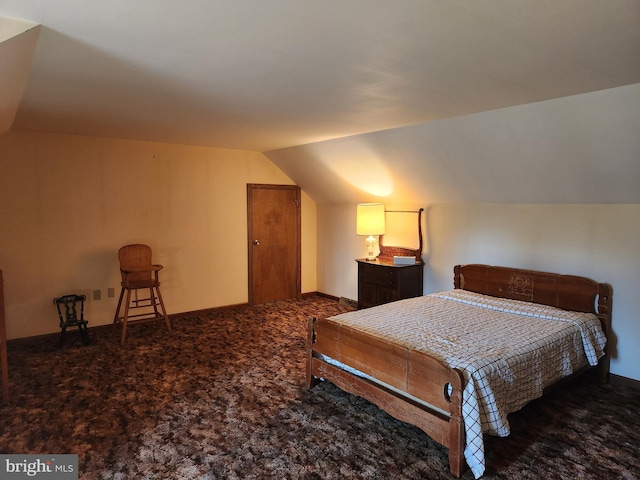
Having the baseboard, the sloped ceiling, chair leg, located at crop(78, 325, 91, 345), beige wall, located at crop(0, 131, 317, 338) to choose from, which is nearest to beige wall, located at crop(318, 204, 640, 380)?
the baseboard

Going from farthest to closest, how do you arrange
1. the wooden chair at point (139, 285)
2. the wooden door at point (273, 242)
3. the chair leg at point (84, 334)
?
the wooden door at point (273, 242) < the wooden chair at point (139, 285) < the chair leg at point (84, 334)

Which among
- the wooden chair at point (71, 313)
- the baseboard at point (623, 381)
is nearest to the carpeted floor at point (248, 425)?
the baseboard at point (623, 381)

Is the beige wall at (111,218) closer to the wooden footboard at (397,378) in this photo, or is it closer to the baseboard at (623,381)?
the wooden footboard at (397,378)

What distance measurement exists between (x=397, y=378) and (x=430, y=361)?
296mm

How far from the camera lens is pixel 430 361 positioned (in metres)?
2.31

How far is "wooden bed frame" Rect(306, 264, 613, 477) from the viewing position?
7.29 ft

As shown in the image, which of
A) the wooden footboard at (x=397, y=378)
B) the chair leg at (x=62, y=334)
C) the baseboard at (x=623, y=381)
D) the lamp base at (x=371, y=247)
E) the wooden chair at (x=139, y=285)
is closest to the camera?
the wooden footboard at (x=397, y=378)

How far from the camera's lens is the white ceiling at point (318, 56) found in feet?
5.22

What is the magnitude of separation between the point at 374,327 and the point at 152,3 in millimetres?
2339

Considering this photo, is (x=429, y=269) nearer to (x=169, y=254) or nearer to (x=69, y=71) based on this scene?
(x=169, y=254)

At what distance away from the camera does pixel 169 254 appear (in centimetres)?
506

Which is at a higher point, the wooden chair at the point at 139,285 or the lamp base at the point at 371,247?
the lamp base at the point at 371,247

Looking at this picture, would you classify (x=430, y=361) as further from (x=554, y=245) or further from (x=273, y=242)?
(x=273, y=242)

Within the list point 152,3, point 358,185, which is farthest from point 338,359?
point 358,185
